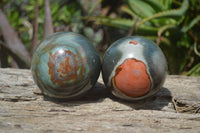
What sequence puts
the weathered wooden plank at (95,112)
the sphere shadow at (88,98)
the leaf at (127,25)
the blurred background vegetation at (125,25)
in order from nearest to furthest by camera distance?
the weathered wooden plank at (95,112) → the sphere shadow at (88,98) → the blurred background vegetation at (125,25) → the leaf at (127,25)

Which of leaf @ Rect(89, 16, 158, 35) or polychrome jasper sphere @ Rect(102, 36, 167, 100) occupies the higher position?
leaf @ Rect(89, 16, 158, 35)

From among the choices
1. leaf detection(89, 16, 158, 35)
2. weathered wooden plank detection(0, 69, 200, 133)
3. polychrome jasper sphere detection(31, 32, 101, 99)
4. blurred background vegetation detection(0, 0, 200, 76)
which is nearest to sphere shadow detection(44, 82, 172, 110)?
weathered wooden plank detection(0, 69, 200, 133)

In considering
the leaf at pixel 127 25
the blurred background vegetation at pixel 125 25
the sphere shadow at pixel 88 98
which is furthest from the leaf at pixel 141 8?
the sphere shadow at pixel 88 98

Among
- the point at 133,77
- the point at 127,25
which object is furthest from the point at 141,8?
the point at 133,77

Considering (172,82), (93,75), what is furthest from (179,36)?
(93,75)

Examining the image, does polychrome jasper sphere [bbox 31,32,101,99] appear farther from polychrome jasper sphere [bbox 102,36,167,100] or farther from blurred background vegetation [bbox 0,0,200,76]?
blurred background vegetation [bbox 0,0,200,76]

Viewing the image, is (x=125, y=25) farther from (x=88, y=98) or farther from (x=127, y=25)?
(x=88, y=98)

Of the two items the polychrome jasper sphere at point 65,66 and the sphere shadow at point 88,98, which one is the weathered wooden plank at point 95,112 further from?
the polychrome jasper sphere at point 65,66
